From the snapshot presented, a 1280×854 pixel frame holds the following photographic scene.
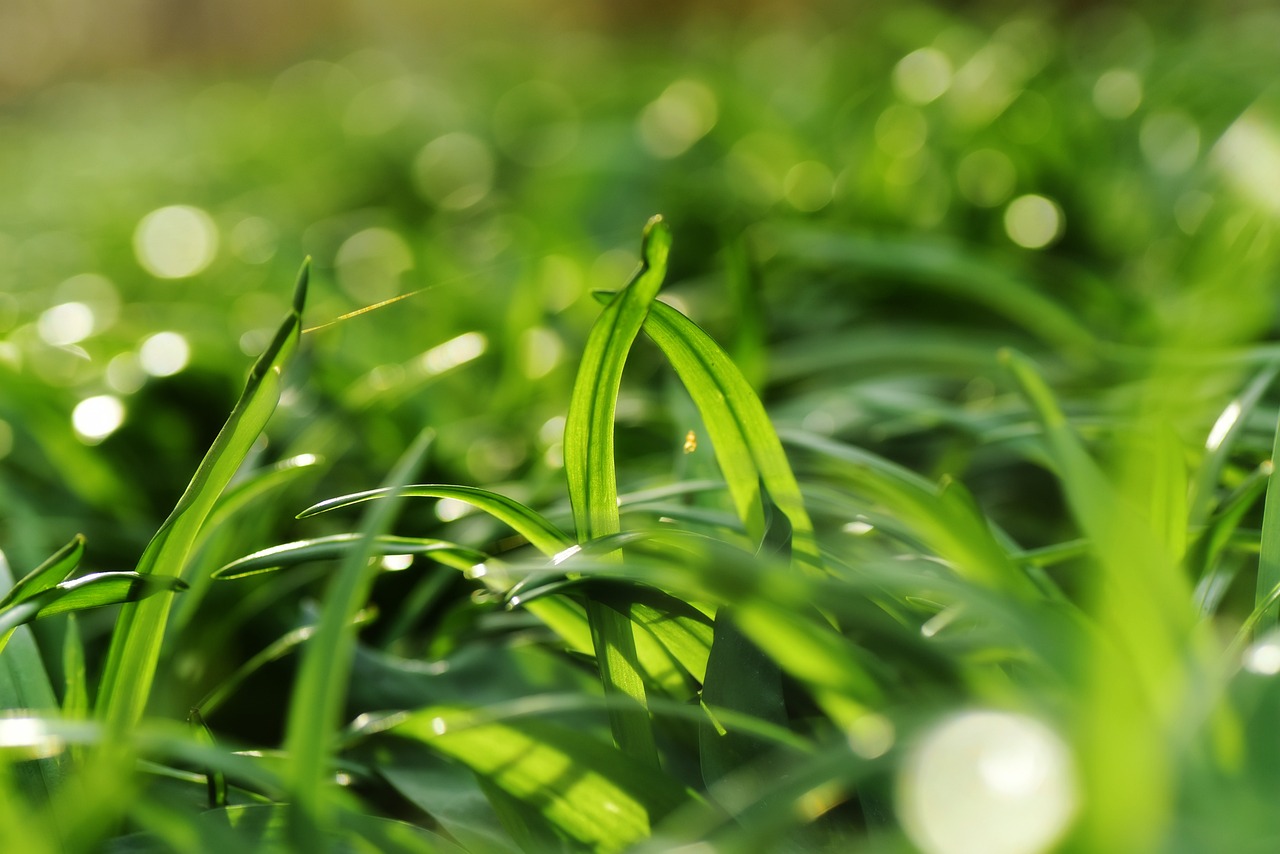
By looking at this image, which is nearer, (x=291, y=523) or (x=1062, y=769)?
(x=1062, y=769)

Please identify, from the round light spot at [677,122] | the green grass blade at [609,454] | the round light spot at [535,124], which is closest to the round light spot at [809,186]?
the round light spot at [677,122]

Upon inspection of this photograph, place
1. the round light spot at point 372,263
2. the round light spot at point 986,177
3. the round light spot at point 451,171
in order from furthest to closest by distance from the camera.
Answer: the round light spot at point 451,171 → the round light spot at point 372,263 → the round light spot at point 986,177

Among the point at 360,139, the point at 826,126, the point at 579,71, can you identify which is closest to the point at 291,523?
the point at 826,126

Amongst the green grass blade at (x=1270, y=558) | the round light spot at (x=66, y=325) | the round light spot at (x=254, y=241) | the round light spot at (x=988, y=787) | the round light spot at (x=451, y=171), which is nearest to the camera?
the round light spot at (x=988, y=787)

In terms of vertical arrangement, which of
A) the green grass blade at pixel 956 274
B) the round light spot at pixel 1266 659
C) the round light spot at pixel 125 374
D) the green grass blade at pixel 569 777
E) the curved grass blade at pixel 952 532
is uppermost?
the round light spot at pixel 125 374

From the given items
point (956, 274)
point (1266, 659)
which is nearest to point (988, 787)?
point (1266, 659)

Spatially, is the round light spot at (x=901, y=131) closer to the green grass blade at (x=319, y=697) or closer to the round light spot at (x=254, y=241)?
the round light spot at (x=254, y=241)

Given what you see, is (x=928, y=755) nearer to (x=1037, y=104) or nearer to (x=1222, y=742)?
(x=1222, y=742)

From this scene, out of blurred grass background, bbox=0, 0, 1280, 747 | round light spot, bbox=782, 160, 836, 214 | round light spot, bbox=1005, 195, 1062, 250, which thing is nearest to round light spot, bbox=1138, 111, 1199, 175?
blurred grass background, bbox=0, 0, 1280, 747
